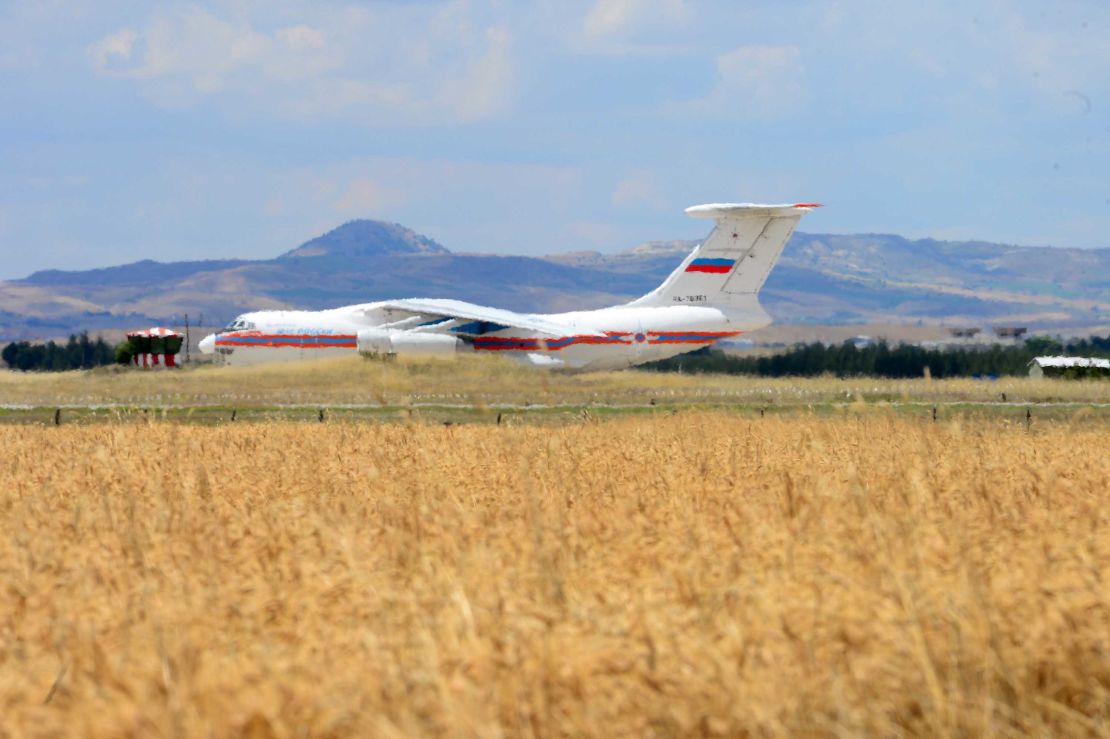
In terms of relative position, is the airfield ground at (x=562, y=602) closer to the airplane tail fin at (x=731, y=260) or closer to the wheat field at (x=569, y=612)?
the wheat field at (x=569, y=612)

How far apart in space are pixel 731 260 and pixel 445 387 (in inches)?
567

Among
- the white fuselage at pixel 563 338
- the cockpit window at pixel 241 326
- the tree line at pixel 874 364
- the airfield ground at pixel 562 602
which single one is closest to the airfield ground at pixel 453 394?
the white fuselage at pixel 563 338

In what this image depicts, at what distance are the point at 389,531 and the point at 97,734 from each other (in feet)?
14.6

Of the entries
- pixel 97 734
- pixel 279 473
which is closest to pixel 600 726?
pixel 97 734

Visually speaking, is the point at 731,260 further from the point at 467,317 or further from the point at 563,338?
the point at 467,317

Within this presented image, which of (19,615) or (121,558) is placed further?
(121,558)

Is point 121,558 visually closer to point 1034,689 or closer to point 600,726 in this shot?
point 600,726

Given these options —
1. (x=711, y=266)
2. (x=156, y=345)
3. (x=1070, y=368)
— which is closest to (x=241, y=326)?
(x=156, y=345)

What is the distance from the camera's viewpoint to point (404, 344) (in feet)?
190

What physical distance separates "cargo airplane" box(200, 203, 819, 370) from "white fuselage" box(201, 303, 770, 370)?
4cm

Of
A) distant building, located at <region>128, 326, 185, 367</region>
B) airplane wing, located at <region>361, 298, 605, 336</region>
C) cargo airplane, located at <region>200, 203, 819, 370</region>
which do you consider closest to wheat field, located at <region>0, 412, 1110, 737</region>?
airplane wing, located at <region>361, 298, 605, 336</region>

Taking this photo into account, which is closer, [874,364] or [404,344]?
[404,344]

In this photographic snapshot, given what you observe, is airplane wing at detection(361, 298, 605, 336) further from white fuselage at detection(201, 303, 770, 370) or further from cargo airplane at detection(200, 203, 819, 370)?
white fuselage at detection(201, 303, 770, 370)

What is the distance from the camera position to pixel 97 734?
629 cm
